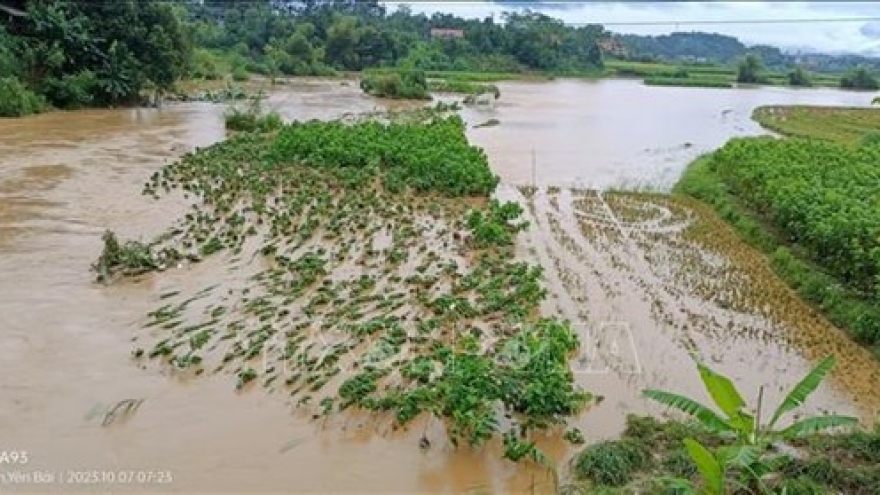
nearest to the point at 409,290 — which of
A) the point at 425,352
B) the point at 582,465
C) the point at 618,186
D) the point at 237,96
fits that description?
the point at 425,352

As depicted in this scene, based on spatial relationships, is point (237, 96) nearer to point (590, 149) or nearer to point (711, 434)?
point (590, 149)

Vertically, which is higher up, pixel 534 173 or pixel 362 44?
pixel 362 44

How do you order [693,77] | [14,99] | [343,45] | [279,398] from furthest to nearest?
[693,77] → [343,45] → [14,99] → [279,398]

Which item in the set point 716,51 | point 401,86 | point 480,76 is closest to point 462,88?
point 401,86

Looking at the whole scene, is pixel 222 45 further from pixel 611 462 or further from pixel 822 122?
pixel 611 462

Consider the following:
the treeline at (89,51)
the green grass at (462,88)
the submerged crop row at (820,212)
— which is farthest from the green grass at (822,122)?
the treeline at (89,51)

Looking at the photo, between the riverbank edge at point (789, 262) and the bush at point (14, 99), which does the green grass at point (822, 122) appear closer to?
the riverbank edge at point (789, 262)
